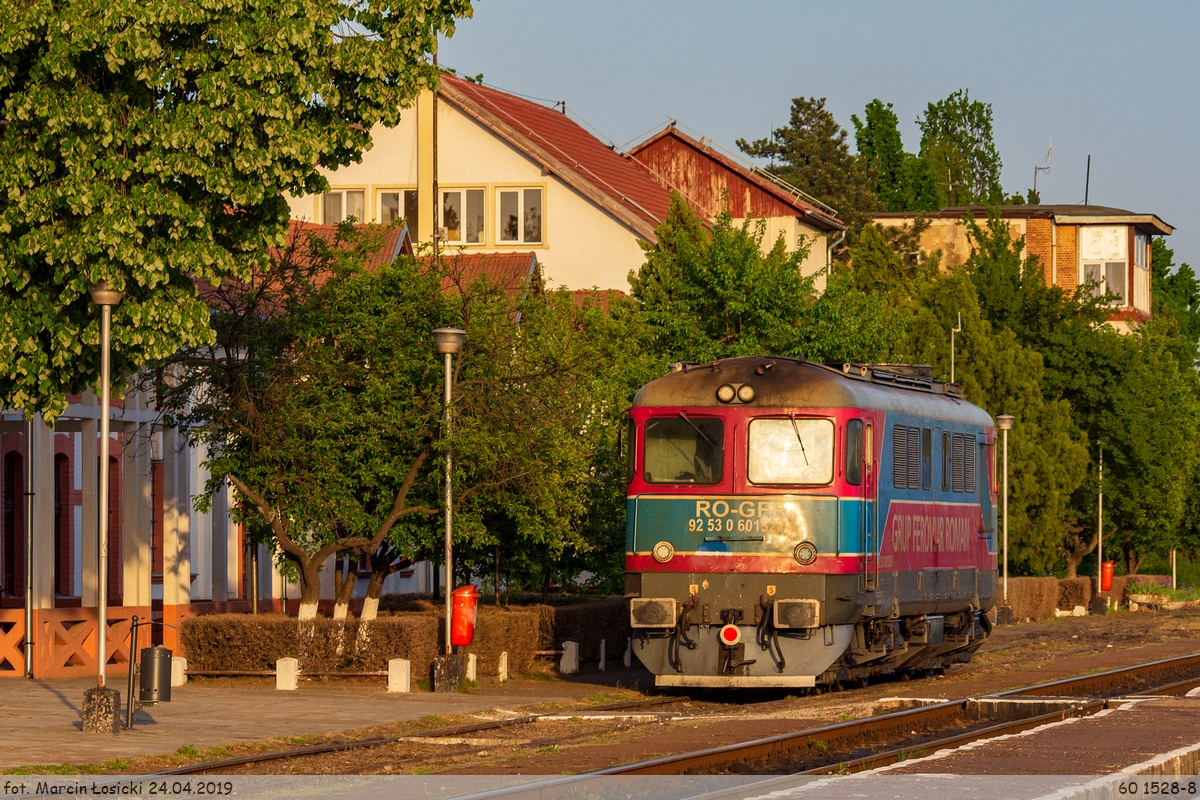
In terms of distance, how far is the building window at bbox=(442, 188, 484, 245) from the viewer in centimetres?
4859

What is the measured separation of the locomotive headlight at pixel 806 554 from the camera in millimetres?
20438

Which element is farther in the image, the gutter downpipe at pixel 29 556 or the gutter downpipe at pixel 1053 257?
the gutter downpipe at pixel 1053 257

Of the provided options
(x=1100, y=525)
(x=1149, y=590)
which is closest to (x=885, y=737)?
(x=1100, y=525)

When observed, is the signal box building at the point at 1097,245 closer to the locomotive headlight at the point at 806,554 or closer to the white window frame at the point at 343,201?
the white window frame at the point at 343,201

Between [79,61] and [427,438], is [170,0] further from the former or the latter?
[427,438]

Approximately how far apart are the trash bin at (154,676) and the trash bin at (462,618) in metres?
5.29

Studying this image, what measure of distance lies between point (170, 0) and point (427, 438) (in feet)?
26.3

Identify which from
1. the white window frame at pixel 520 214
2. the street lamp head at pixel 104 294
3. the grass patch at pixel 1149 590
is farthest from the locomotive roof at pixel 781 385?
the grass patch at pixel 1149 590

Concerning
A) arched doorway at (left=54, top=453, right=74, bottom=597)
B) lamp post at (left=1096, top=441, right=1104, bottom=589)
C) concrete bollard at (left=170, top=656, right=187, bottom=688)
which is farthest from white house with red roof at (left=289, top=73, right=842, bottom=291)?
concrete bollard at (left=170, top=656, right=187, bottom=688)

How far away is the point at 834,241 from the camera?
57625mm

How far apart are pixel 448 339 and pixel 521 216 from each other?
28318 mm

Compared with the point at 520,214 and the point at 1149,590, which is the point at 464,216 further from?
the point at 1149,590

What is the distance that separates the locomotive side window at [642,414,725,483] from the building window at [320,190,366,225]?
28241mm

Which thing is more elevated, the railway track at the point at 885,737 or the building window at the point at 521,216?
the building window at the point at 521,216
